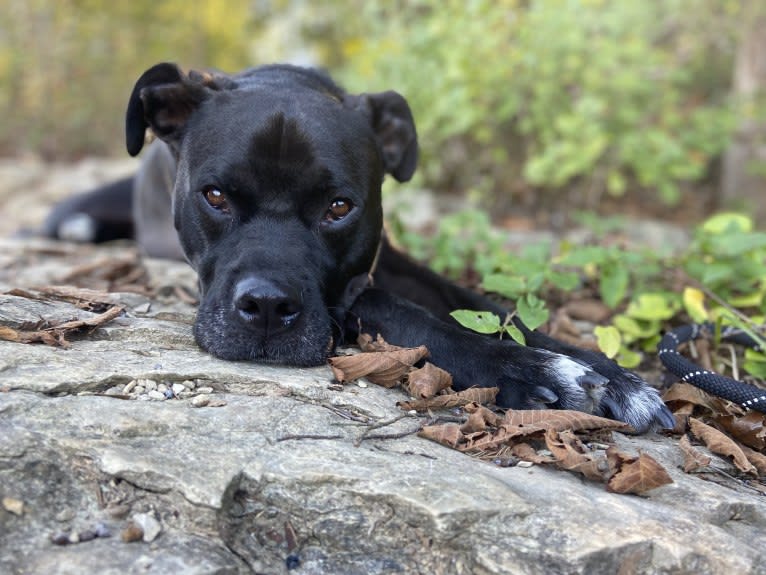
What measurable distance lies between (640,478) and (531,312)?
1.12 m

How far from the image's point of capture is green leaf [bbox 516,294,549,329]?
10.6 ft

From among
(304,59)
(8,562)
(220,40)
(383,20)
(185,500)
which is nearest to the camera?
(8,562)

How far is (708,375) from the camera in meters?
2.96

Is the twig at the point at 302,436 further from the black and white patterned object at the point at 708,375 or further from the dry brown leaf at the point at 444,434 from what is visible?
the black and white patterned object at the point at 708,375

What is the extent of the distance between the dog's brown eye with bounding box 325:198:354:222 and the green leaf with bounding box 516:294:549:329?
2.62 ft

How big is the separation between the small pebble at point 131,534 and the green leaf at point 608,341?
2.00m

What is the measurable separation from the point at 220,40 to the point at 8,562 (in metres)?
12.5

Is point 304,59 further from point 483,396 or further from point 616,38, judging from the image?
point 483,396

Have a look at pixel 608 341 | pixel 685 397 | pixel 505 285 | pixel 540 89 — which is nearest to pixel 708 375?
pixel 685 397

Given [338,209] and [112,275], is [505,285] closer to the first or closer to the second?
[338,209]

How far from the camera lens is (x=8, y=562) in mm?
1856

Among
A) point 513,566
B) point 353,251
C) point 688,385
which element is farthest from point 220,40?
point 513,566

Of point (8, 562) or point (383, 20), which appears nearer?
point (8, 562)

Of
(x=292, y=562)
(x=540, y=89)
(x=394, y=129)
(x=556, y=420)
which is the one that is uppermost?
(x=540, y=89)
